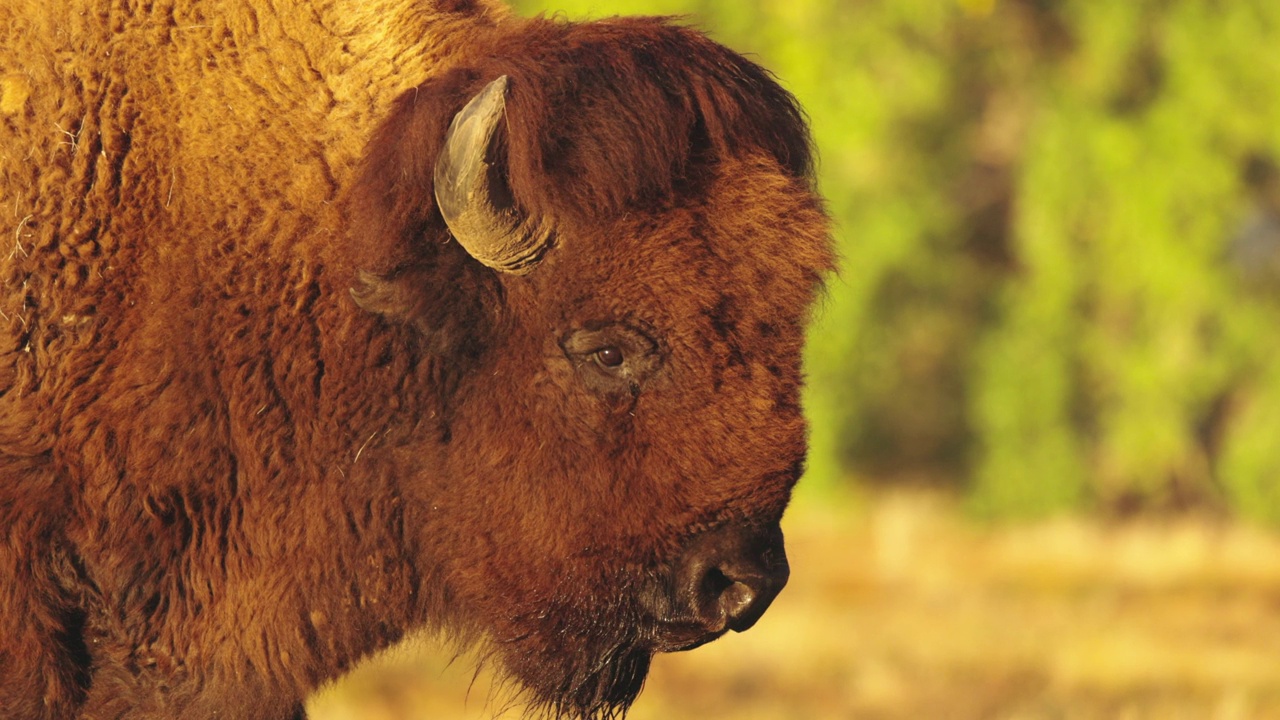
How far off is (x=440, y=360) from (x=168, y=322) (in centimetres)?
61

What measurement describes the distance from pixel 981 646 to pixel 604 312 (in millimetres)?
7124

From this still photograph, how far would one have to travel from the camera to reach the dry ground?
8398 mm

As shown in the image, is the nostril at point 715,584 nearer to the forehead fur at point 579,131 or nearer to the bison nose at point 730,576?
the bison nose at point 730,576

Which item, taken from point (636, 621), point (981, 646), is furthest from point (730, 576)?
point (981, 646)

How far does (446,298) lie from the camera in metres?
3.78

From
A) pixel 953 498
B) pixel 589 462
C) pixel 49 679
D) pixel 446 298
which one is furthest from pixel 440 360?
pixel 953 498

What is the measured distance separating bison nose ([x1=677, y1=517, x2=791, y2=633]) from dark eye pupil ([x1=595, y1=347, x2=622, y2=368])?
435 mm

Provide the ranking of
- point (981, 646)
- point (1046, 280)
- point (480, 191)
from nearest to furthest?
point (480, 191)
point (981, 646)
point (1046, 280)

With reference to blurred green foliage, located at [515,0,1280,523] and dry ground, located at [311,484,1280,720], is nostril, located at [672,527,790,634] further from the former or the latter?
blurred green foliage, located at [515,0,1280,523]

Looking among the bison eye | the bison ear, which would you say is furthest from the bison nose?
the bison ear

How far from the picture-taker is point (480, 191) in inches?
141

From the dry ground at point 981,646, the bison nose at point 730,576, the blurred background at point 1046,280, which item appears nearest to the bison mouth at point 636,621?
the bison nose at point 730,576

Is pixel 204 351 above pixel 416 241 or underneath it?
underneath

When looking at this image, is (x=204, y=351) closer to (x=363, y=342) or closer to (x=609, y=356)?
(x=363, y=342)
